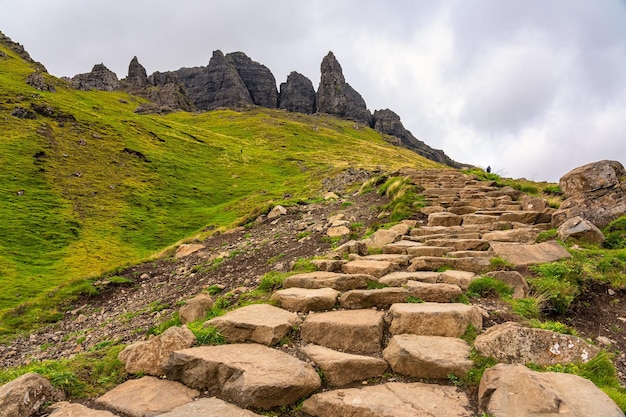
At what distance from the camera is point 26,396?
5.98m

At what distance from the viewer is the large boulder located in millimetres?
14516

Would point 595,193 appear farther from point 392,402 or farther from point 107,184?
point 107,184

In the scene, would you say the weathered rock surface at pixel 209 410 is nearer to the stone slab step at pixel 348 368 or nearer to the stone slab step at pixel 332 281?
the stone slab step at pixel 348 368

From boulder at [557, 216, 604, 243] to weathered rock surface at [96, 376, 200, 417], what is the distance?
13.2m

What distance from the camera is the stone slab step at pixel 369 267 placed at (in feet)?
37.7

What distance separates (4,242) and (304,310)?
1645 inches

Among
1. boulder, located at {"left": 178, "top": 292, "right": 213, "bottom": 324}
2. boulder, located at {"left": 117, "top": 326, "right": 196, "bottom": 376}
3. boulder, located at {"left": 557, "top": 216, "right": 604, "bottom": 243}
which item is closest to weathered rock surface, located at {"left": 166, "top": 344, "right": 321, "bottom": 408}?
boulder, located at {"left": 117, "top": 326, "right": 196, "bottom": 376}

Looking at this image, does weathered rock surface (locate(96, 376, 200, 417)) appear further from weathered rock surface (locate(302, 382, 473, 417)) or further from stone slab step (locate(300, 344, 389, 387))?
stone slab step (locate(300, 344, 389, 387))

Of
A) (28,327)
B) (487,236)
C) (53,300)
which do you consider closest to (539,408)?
(487,236)

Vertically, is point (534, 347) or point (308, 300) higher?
point (534, 347)

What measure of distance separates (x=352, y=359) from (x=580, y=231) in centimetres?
1098

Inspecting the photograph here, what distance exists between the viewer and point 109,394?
257 inches

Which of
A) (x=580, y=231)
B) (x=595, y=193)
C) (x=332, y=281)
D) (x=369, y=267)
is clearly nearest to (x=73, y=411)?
(x=332, y=281)

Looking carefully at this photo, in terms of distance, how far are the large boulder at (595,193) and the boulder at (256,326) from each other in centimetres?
1262
